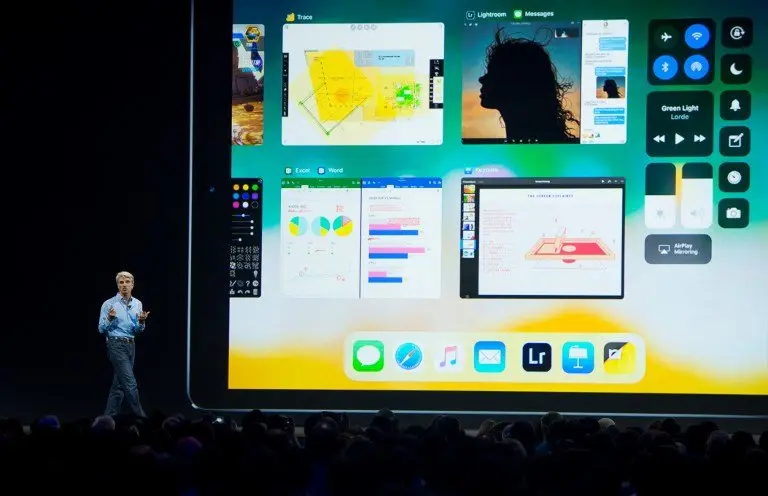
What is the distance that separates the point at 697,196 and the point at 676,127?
511 millimetres

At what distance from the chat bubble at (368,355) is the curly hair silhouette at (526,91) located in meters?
1.80

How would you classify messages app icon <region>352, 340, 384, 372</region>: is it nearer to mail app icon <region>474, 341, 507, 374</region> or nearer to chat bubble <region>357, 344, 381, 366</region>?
chat bubble <region>357, 344, 381, 366</region>

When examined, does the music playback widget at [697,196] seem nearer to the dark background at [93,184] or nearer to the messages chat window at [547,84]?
the messages chat window at [547,84]

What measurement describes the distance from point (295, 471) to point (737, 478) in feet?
5.44

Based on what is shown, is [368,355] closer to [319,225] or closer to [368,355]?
[368,355]

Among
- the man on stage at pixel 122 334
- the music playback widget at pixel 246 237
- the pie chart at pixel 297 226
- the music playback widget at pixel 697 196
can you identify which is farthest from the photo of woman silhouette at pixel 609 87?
the man on stage at pixel 122 334

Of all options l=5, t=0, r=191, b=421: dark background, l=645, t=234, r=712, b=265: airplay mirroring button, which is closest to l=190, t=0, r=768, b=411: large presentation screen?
l=645, t=234, r=712, b=265: airplay mirroring button

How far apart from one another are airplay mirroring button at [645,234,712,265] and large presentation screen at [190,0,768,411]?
1 centimetres

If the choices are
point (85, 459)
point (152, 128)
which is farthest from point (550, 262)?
point (85, 459)

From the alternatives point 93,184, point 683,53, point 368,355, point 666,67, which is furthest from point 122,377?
point 683,53

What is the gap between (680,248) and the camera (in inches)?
299

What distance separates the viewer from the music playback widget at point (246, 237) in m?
7.77

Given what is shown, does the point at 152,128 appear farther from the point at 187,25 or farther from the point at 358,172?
the point at 358,172

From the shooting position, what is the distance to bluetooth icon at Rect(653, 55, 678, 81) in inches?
300
